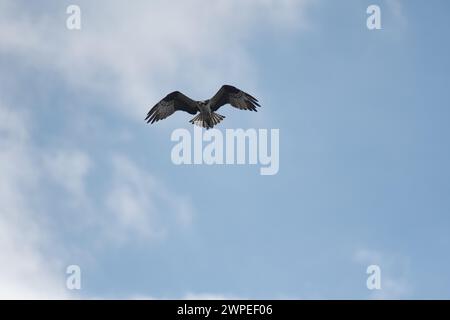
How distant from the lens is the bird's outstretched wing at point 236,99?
99.0 feet

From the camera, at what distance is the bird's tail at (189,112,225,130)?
29.8 meters

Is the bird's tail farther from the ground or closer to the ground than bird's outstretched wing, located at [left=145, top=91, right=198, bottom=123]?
closer to the ground

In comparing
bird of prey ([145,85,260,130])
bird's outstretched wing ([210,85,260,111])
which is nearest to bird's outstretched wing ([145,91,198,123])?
bird of prey ([145,85,260,130])

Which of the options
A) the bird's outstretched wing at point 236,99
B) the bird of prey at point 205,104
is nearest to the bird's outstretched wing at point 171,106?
the bird of prey at point 205,104

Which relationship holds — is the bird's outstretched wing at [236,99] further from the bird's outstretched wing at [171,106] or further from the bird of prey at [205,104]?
the bird's outstretched wing at [171,106]

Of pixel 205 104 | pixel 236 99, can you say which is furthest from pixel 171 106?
pixel 236 99

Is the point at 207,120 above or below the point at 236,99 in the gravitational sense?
below

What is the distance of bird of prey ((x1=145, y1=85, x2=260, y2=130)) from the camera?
30.1m

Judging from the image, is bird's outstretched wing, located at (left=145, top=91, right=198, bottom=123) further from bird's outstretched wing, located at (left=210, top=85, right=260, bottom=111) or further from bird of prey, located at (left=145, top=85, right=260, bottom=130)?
bird's outstretched wing, located at (left=210, top=85, right=260, bottom=111)

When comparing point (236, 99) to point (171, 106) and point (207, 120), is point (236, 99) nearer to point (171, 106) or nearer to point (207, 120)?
point (207, 120)

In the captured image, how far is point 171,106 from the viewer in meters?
30.7

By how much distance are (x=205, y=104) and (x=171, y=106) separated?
4.96ft
